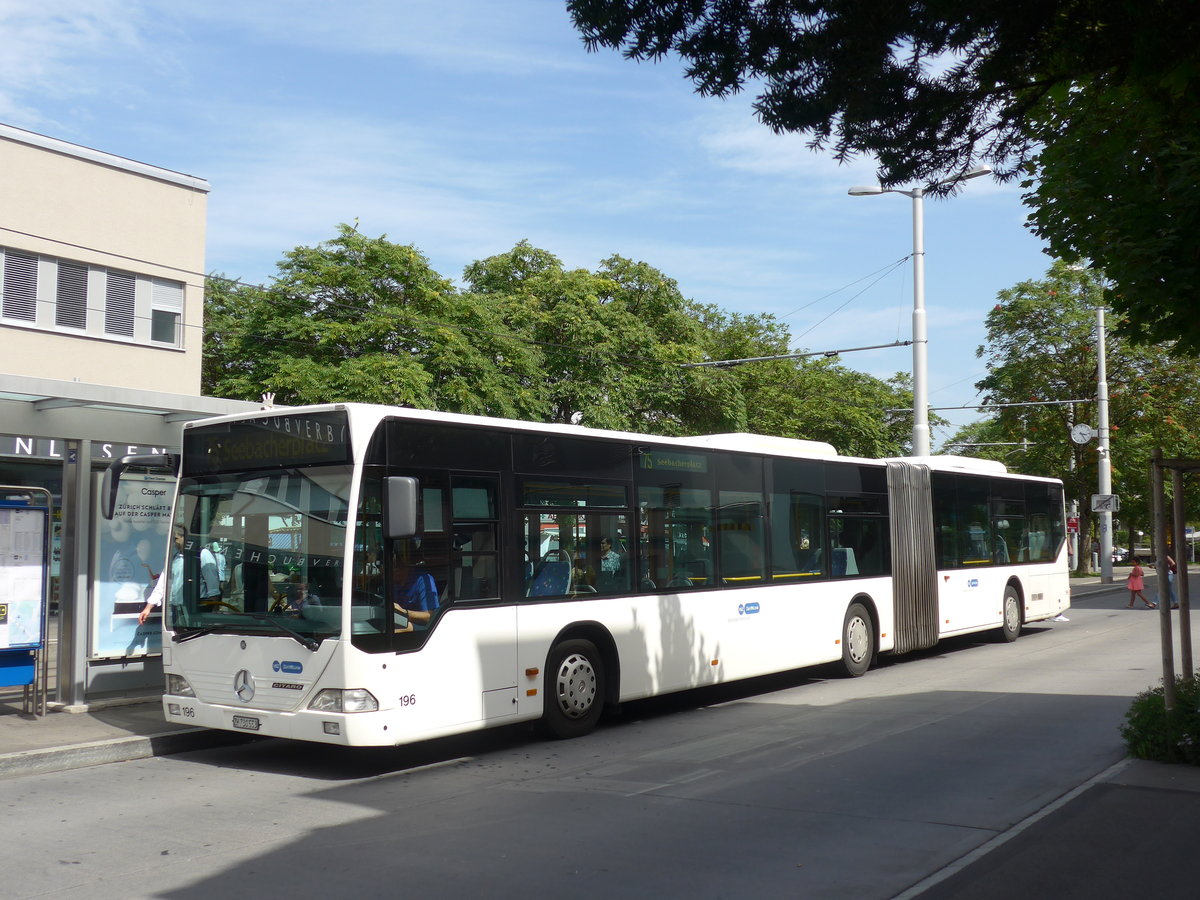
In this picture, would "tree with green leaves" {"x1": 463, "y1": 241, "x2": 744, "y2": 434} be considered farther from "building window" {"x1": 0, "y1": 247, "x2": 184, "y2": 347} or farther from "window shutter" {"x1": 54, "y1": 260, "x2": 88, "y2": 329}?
"window shutter" {"x1": 54, "y1": 260, "x2": 88, "y2": 329}

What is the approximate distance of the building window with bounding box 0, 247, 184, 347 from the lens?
2216cm

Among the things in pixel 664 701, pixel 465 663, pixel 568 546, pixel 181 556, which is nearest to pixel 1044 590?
pixel 664 701

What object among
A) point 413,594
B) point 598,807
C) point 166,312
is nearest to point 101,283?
point 166,312

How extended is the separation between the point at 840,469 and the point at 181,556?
9109mm

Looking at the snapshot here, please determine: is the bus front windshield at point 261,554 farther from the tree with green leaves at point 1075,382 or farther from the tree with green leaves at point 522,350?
the tree with green leaves at point 1075,382

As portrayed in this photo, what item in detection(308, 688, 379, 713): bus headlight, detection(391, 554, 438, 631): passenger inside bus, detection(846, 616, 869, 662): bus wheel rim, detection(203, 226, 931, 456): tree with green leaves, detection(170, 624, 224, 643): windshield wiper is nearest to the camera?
detection(308, 688, 379, 713): bus headlight

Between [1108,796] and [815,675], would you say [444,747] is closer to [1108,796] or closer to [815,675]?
[1108,796]

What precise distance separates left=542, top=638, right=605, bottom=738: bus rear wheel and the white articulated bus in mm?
20

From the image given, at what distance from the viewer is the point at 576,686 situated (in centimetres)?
1102

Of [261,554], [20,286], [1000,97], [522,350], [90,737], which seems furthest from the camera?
[522,350]

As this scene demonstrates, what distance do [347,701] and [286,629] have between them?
2.79ft

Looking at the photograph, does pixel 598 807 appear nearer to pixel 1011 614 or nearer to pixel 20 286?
pixel 1011 614

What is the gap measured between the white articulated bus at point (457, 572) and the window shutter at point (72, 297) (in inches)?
547

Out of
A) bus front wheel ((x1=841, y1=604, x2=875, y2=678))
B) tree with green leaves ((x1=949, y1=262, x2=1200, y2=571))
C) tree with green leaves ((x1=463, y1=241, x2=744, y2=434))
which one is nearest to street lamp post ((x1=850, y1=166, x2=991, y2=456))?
bus front wheel ((x1=841, y1=604, x2=875, y2=678))
